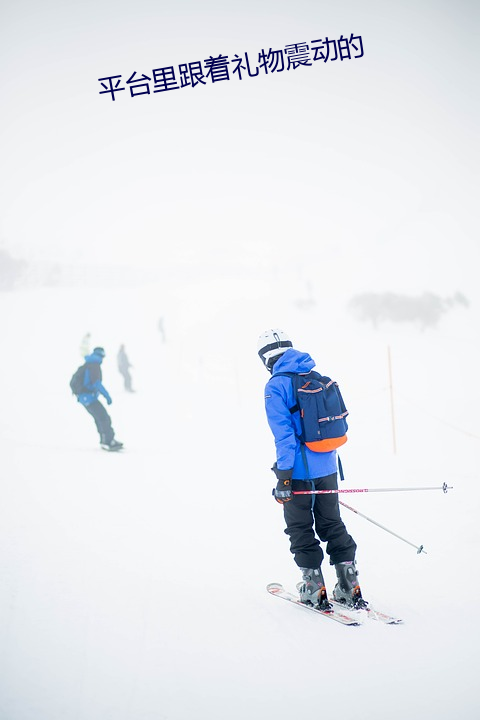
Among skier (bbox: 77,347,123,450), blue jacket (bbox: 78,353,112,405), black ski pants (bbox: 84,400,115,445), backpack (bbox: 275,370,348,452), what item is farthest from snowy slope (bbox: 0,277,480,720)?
backpack (bbox: 275,370,348,452)

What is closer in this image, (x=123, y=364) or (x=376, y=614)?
(x=376, y=614)

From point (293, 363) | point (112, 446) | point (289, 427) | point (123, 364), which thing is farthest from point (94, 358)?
point (123, 364)

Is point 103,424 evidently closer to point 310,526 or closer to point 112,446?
point 112,446

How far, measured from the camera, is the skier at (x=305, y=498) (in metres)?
2.96

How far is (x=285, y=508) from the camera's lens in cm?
313

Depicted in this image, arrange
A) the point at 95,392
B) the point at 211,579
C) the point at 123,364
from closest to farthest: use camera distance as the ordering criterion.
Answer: the point at 211,579 → the point at 95,392 → the point at 123,364

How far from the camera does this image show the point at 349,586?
3.03 m

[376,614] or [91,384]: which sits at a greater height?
[91,384]

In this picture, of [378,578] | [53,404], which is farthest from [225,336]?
[378,578]

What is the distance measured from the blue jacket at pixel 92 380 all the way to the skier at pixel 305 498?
213 inches

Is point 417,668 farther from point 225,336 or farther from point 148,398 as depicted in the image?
point 225,336

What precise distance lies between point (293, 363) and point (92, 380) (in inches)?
224

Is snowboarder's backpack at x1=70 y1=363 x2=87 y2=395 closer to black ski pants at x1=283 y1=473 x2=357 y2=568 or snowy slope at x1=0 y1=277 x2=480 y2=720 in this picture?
snowy slope at x1=0 y1=277 x2=480 y2=720

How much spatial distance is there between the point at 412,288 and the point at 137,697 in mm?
41477
